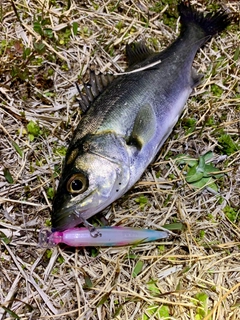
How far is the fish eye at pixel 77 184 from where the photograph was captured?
3.14 meters

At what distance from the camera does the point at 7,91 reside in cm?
391

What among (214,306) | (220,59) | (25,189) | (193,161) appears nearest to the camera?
(214,306)

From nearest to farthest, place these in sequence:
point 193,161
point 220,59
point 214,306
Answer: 1. point 214,306
2. point 193,161
3. point 220,59

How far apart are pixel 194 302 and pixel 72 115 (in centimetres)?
190

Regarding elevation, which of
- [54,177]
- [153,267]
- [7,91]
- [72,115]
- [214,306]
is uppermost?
[7,91]

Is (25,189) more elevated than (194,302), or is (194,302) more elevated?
(25,189)

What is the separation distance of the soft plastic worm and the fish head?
0.10 metres

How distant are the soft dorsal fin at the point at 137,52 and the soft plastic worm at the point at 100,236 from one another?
1.53 m

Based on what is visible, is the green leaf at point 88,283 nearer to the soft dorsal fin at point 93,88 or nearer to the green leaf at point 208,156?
the soft dorsal fin at point 93,88

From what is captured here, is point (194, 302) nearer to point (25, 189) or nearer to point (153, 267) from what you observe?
point (153, 267)

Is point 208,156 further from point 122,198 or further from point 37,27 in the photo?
point 37,27

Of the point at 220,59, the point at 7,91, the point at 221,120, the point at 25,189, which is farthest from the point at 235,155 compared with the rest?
the point at 7,91

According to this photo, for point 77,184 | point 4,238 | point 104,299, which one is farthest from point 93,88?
point 104,299

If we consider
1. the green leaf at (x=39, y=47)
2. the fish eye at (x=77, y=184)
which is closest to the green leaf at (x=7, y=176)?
the fish eye at (x=77, y=184)
